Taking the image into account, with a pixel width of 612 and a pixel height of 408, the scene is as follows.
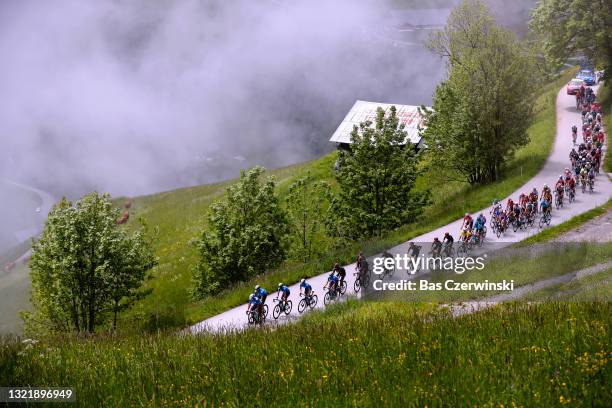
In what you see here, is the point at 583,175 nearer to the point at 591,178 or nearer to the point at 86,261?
the point at 591,178

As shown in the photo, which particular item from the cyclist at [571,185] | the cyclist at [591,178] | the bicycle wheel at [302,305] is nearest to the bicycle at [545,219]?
the cyclist at [571,185]

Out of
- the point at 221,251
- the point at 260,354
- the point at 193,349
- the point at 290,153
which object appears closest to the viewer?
the point at 260,354

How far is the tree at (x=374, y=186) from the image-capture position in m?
41.1

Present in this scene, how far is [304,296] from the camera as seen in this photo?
31.0 m

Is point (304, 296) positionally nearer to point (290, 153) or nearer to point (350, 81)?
point (290, 153)

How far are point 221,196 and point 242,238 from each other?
40.6 meters

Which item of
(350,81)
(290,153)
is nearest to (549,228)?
(290,153)

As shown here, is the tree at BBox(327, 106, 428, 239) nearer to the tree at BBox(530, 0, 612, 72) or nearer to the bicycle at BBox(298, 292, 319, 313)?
the bicycle at BBox(298, 292, 319, 313)

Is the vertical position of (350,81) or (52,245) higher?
(350,81)

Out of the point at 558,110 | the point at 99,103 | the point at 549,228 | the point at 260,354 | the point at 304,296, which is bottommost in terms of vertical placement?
the point at 260,354

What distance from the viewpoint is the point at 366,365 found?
13219mm

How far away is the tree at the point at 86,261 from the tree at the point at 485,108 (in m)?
25.4

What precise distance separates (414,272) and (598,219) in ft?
42.8

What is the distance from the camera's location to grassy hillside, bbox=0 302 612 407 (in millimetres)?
11391
